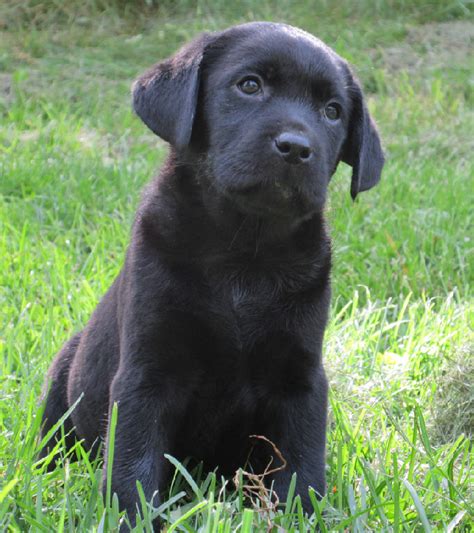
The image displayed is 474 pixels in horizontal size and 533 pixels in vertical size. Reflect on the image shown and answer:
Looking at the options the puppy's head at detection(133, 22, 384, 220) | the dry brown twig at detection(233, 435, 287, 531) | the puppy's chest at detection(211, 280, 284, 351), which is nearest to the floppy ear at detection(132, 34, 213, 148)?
the puppy's head at detection(133, 22, 384, 220)

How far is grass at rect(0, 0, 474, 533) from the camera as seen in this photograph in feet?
9.28

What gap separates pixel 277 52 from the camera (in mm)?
2932

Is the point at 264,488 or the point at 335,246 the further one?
the point at 335,246

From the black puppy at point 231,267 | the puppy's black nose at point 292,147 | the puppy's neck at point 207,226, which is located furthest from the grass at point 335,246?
the puppy's black nose at point 292,147

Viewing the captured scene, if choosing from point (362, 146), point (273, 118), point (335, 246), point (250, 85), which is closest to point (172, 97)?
point (250, 85)

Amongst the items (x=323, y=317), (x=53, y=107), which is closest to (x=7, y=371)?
(x=323, y=317)

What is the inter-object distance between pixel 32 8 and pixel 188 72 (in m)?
6.77

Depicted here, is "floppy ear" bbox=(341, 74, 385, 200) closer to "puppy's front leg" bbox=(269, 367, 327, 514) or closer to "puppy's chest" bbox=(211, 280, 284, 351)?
"puppy's chest" bbox=(211, 280, 284, 351)

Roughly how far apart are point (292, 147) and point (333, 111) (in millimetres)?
414

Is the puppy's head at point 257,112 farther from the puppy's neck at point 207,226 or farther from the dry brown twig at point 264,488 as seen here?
the dry brown twig at point 264,488

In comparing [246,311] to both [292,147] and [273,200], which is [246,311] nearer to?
[273,200]

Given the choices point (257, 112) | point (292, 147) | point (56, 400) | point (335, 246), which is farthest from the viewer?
point (335, 246)

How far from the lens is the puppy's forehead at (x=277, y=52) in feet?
9.61

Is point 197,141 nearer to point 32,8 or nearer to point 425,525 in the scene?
point 425,525
